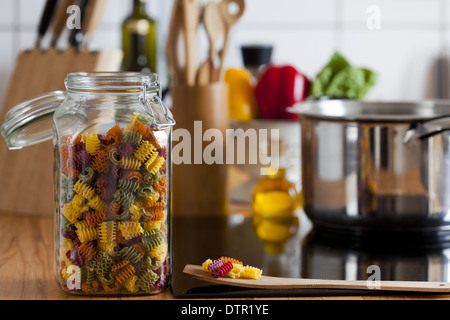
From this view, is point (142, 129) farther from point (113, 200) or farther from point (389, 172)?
Result: point (389, 172)

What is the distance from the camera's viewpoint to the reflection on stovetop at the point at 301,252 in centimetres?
78

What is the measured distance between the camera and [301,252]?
900mm

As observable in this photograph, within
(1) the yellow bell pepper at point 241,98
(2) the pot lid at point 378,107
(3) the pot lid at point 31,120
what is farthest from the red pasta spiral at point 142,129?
(1) the yellow bell pepper at point 241,98

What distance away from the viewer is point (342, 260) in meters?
0.86

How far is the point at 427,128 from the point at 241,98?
0.45 meters

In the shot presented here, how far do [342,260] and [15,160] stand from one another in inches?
24.6

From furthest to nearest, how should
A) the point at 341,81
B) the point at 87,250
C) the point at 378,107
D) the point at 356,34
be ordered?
1. the point at 356,34
2. the point at 341,81
3. the point at 378,107
4. the point at 87,250

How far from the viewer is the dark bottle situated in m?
1.49

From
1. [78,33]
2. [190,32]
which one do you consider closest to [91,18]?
[78,33]

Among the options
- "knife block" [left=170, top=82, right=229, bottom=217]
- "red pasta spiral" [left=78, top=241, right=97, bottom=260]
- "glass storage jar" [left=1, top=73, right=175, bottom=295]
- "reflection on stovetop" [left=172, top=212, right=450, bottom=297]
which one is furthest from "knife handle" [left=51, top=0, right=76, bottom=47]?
"red pasta spiral" [left=78, top=241, right=97, bottom=260]

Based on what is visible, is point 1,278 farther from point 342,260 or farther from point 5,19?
point 5,19

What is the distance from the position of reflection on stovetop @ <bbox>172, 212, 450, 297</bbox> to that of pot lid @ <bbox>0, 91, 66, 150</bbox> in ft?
0.76

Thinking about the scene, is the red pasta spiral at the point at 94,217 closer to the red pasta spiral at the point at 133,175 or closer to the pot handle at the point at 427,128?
the red pasta spiral at the point at 133,175
